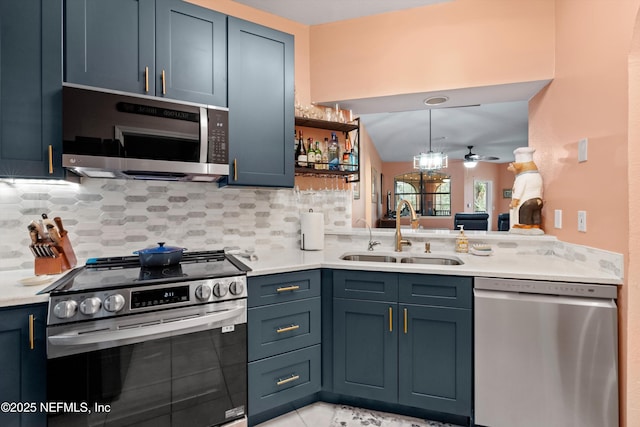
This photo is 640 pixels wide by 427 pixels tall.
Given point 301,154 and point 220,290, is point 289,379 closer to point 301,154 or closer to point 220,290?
point 220,290

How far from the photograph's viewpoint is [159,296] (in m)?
1.43

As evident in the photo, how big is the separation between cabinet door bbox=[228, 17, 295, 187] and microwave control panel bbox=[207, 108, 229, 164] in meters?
0.06

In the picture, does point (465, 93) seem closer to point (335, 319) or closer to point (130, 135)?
point (335, 319)

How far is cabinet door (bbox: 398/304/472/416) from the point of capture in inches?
66.9

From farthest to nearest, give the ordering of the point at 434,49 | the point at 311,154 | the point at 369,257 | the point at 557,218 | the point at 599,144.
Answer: the point at 311,154 < the point at 369,257 < the point at 434,49 < the point at 557,218 < the point at 599,144

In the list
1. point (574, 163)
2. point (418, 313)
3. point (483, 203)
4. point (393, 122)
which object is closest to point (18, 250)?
point (418, 313)

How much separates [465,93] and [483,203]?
8459mm

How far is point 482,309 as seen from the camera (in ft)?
5.46

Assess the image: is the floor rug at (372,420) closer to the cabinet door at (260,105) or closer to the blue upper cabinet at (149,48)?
the cabinet door at (260,105)

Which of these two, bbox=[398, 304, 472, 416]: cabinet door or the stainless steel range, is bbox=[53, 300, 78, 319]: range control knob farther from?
bbox=[398, 304, 472, 416]: cabinet door

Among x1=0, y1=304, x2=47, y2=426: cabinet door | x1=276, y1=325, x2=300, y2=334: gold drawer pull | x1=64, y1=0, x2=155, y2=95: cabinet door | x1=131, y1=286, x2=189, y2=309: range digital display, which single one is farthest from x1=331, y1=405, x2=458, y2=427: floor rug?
x1=64, y1=0, x2=155, y2=95: cabinet door

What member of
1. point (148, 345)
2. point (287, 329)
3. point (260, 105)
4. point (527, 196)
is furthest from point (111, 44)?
point (527, 196)

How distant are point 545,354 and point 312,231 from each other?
5.28 ft

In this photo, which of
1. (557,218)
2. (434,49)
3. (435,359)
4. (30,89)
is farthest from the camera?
(434,49)
